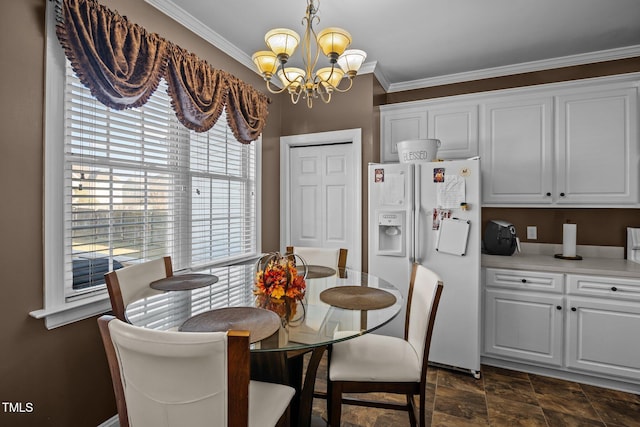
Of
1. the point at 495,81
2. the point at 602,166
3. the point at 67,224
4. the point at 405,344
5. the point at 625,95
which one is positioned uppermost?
the point at 495,81

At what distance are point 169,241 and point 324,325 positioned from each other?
1450 millimetres

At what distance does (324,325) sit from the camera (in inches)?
51.0

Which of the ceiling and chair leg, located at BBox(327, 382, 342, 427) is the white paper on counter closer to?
the ceiling

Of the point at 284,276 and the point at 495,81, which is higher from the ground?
the point at 495,81

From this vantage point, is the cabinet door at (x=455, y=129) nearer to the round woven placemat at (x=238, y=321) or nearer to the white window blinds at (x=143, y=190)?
the white window blinds at (x=143, y=190)

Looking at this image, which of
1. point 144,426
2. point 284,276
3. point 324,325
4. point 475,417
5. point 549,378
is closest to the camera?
point 144,426

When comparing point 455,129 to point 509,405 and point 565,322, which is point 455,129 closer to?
point 565,322

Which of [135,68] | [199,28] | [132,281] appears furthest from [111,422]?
[199,28]

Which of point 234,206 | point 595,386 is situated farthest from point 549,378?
point 234,206

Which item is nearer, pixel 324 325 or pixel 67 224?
pixel 324 325

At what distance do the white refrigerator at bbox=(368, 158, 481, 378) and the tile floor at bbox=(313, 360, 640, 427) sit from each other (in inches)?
8.6

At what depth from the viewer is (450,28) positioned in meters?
2.44

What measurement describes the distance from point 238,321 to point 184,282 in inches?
28.9

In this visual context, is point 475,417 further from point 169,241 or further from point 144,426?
point 169,241
